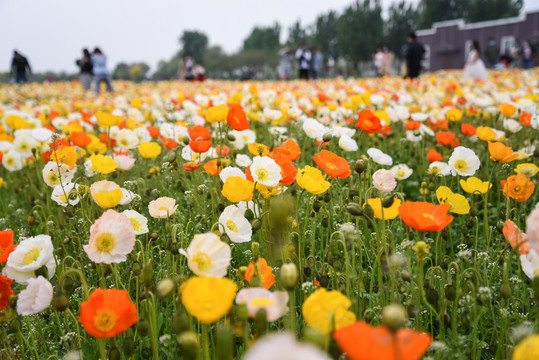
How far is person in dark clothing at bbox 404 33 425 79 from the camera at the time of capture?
10398 mm

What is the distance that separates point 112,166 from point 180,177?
938 mm

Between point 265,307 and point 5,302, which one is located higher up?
point 265,307

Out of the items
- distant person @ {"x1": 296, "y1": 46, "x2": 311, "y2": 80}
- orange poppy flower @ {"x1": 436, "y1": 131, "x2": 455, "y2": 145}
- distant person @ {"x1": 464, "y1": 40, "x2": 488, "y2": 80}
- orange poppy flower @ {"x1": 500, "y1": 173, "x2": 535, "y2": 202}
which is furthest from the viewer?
distant person @ {"x1": 296, "y1": 46, "x2": 311, "y2": 80}

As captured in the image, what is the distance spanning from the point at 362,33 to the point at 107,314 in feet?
133

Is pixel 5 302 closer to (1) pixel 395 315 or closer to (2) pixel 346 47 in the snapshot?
(1) pixel 395 315

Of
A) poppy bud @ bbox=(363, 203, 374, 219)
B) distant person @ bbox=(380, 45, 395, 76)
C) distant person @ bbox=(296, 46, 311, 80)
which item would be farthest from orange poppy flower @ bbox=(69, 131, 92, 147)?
distant person @ bbox=(380, 45, 395, 76)

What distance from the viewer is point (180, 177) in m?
2.72

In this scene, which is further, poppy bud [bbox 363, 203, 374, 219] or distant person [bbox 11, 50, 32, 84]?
distant person [bbox 11, 50, 32, 84]

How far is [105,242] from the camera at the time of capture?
120 cm

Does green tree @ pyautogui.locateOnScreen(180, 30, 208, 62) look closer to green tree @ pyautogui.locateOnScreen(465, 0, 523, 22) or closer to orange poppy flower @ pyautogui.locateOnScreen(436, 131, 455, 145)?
green tree @ pyautogui.locateOnScreen(465, 0, 523, 22)

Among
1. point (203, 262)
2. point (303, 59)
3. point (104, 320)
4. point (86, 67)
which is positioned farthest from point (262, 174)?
point (303, 59)

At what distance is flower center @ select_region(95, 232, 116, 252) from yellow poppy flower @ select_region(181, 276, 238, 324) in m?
0.46

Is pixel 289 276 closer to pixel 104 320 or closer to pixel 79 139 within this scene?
pixel 104 320

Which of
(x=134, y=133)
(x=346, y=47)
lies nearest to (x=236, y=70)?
(x=346, y=47)
